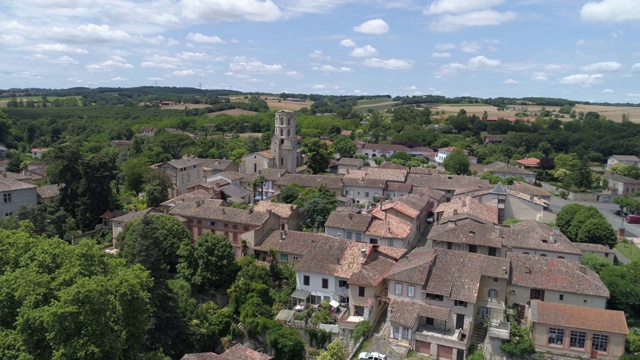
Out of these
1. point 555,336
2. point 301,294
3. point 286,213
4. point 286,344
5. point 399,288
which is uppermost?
point 286,213

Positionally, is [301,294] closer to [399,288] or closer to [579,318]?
[399,288]

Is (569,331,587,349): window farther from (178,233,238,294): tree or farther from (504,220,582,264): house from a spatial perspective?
(178,233,238,294): tree

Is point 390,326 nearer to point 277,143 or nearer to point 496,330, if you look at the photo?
point 496,330

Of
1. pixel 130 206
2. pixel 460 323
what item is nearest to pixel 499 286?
pixel 460 323

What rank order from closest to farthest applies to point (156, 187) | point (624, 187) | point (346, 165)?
point (156, 187)
point (624, 187)
point (346, 165)

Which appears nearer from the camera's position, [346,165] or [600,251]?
[600,251]

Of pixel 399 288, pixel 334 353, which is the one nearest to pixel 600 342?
pixel 399 288
